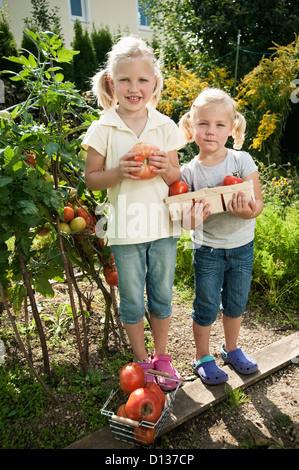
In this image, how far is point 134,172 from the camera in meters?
1.42

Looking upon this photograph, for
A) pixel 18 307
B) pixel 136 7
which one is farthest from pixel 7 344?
pixel 136 7

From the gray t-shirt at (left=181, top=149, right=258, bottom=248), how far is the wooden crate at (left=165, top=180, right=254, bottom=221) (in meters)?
0.15

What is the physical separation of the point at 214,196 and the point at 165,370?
87 cm

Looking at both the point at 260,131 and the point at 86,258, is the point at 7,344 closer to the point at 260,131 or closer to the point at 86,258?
the point at 86,258

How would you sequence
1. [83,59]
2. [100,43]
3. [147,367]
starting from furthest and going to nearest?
[100,43] < [83,59] < [147,367]

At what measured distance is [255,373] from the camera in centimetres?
194

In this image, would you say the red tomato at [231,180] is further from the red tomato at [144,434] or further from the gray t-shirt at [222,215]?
the red tomato at [144,434]

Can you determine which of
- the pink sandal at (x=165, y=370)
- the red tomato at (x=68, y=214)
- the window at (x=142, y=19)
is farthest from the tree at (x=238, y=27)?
the window at (x=142, y=19)

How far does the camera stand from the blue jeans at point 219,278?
176cm

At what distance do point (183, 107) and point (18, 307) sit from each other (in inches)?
174

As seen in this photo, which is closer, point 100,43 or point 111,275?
point 111,275

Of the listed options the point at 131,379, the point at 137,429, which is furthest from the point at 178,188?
the point at 137,429

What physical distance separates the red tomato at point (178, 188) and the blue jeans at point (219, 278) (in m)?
0.32

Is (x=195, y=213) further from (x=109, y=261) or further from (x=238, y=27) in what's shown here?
(x=238, y=27)
